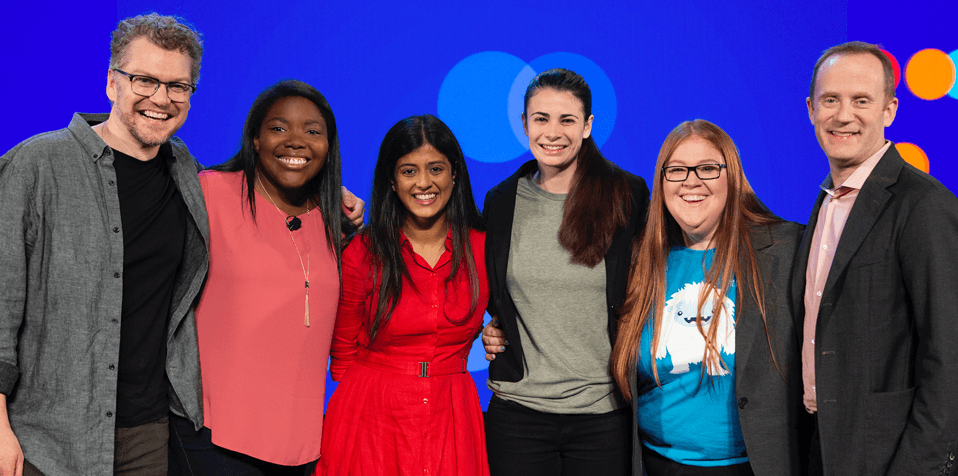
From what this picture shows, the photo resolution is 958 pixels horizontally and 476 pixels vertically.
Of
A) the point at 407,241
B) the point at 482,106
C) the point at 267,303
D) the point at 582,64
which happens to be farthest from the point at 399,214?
the point at 582,64

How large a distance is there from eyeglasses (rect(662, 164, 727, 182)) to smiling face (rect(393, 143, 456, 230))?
767 mm

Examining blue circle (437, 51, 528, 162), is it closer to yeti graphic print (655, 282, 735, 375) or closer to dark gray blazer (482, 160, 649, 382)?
dark gray blazer (482, 160, 649, 382)

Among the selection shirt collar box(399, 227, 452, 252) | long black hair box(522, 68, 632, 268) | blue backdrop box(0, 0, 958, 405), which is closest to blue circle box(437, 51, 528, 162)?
blue backdrop box(0, 0, 958, 405)

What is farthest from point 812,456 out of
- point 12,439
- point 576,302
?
point 12,439

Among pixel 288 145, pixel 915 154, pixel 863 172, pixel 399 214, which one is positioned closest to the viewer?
pixel 863 172

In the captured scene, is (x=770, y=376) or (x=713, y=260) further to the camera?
(x=713, y=260)

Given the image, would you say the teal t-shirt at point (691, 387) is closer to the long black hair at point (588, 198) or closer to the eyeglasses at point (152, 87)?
the long black hair at point (588, 198)

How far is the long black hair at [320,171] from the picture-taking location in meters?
2.05

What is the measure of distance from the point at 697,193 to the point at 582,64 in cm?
254

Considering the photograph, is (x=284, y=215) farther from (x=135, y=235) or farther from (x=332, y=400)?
(x=332, y=400)

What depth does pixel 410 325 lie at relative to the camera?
208 centimetres

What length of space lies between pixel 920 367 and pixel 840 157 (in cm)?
57

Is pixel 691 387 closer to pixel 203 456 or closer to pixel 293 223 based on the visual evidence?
pixel 293 223

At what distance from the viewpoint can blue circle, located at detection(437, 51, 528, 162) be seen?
4195 mm
